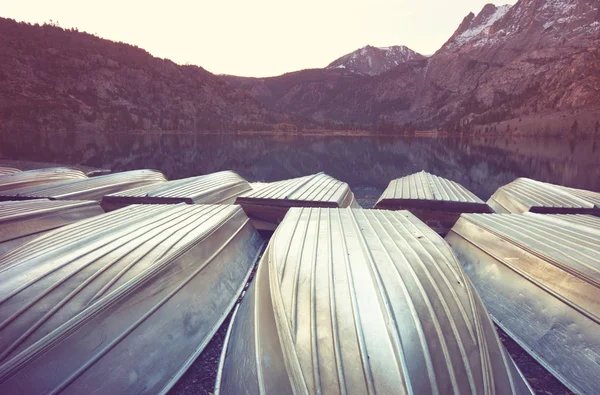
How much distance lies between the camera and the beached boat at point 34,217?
16.0ft

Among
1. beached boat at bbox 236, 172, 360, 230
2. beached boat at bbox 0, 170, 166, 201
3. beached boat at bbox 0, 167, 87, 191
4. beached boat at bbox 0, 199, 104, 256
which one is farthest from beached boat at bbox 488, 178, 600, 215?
beached boat at bbox 0, 167, 87, 191

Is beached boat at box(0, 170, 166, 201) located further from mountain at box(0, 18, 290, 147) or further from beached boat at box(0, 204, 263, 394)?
mountain at box(0, 18, 290, 147)

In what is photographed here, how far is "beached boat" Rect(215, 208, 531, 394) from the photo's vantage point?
1.98 meters

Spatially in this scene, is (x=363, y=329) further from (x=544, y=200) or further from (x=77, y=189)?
(x=77, y=189)

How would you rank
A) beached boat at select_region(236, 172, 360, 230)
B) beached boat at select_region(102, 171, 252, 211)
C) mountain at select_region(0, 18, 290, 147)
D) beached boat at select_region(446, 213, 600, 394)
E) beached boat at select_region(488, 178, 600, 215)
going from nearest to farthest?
beached boat at select_region(446, 213, 600, 394), beached boat at select_region(488, 178, 600, 215), beached boat at select_region(102, 171, 252, 211), beached boat at select_region(236, 172, 360, 230), mountain at select_region(0, 18, 290, 147)

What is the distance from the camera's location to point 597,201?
6652mm

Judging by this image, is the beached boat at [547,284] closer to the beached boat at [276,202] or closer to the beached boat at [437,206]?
the beached boat at [437,206]

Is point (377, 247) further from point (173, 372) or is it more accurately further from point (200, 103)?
point (200, 103)

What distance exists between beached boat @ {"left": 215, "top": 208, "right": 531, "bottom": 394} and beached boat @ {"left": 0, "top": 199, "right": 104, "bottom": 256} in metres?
3.93

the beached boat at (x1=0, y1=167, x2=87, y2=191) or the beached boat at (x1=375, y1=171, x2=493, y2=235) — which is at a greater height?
the beached boat at (x1=0, y1=167, x2=87, y2=191)

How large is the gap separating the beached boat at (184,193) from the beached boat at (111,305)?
2.02 meters

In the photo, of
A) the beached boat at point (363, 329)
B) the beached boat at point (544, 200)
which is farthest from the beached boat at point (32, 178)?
the beached boat at point (544, 200)

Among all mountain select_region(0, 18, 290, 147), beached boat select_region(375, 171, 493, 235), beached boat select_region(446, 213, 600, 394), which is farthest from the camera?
mountain select_region(0, 18, 290, 147)

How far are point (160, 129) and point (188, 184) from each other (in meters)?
110
